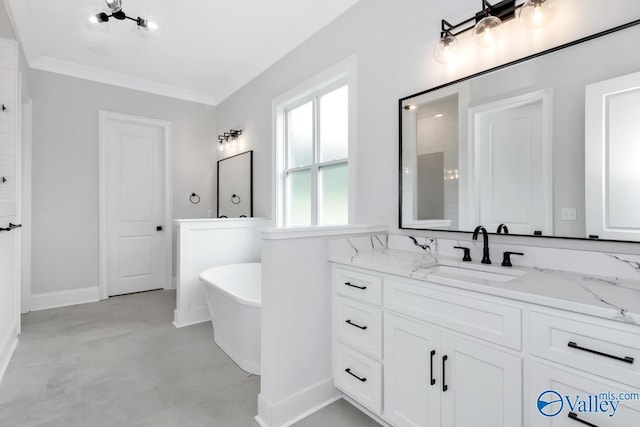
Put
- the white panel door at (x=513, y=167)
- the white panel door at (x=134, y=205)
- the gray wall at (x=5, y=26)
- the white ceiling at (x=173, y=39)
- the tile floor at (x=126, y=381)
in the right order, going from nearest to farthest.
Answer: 1. the white panel door at (x=513, y=167)
2. the tile floor at (x=126, y=381)
3. the gray wall at (x=5, y=26)
4. the white ceiling at (x=173, y=39)
5. the white panel door at (x=134, y=205)

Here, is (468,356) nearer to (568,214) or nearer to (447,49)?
(568,214)

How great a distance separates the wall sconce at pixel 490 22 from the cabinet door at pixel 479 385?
1.48 m

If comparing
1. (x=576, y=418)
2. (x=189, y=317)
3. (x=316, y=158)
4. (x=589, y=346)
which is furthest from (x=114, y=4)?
(x=576, y=418)

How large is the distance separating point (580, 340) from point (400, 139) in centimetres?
149

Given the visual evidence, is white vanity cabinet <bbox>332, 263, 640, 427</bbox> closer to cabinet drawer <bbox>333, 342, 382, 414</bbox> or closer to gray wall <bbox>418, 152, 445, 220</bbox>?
cabinet drawer <bbox>333, 342, 382, 414</bbox>

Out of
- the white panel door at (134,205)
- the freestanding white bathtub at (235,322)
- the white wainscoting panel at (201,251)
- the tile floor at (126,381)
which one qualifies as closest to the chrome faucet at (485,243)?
the tile floor at (126,381)

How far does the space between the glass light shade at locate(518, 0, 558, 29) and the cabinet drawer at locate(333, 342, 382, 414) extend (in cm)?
180

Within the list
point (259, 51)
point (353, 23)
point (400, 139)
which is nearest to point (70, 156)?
point (259, 51)

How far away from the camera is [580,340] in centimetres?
95

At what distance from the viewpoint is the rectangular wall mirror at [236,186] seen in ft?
12.8

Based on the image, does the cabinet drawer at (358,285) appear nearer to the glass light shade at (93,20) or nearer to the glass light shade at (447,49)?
the glass light shade at (447,49)

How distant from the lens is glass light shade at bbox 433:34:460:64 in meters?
1.78

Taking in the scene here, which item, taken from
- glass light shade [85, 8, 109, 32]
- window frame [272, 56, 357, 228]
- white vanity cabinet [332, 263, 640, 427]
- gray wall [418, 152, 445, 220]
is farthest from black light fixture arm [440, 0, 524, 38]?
glass light shade [85, 8, 109, 32]

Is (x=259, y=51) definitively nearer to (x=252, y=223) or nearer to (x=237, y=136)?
(x=237, y=136)
